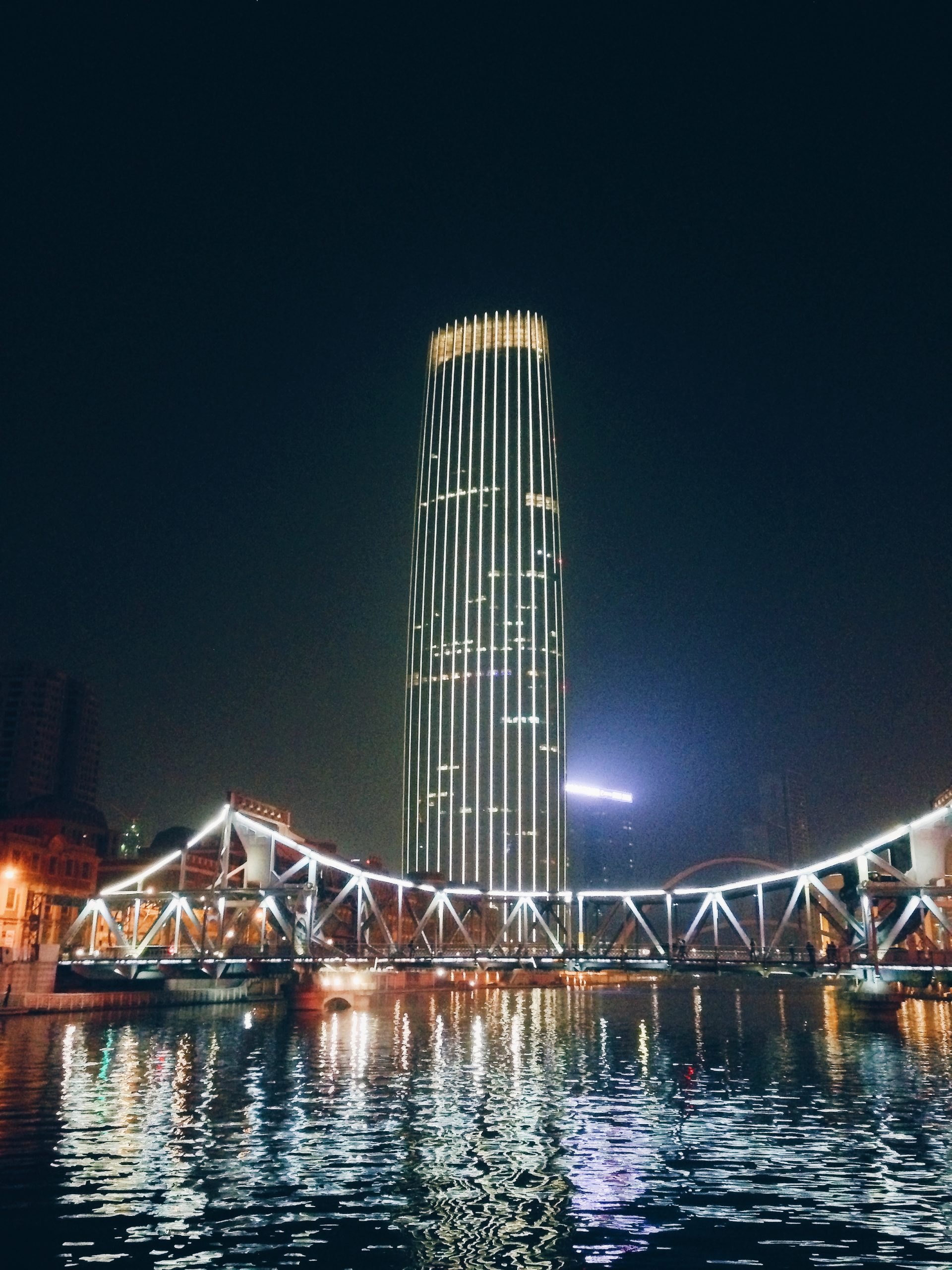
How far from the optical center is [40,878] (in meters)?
120

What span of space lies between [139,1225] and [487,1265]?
826cm

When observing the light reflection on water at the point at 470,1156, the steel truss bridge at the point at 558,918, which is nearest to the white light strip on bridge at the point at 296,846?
the steel truss bridge at the point at 558,918

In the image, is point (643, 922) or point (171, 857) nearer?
point (643, 922)

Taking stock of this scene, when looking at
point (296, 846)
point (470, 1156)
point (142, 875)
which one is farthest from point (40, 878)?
point (470, 1156)

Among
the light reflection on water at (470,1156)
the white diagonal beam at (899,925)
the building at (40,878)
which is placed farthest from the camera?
the building at (40,878)

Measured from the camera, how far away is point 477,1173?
2873cm

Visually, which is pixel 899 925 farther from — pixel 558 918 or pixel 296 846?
pixel 296 846

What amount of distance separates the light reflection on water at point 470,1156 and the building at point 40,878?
53.8 m

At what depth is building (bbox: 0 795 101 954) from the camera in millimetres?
112438

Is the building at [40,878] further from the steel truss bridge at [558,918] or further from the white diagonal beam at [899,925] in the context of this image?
the white diagonal beam at [899,925]

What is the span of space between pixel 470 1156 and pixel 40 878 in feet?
337

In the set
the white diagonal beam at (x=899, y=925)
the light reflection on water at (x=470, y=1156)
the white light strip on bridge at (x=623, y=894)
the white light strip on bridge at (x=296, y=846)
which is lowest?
the light reflection on water at (x=470, y=1156)

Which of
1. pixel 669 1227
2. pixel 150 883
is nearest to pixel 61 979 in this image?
pixel 150 883

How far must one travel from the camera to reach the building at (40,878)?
112438 millimetres
